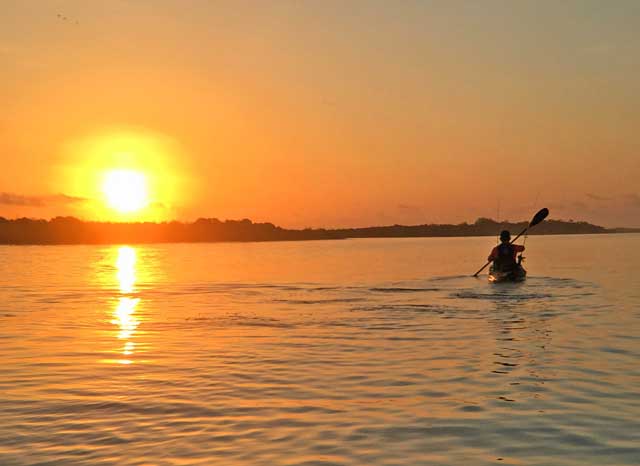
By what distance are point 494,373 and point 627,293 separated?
19.9 m

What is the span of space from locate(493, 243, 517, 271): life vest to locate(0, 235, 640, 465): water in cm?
581

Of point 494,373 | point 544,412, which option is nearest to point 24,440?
point 544,412

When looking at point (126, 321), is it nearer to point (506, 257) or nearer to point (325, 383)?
point (325, 383)

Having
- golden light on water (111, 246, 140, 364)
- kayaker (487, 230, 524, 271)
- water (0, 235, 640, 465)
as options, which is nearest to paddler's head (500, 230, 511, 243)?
kayaker (487, 230, 524, 271)

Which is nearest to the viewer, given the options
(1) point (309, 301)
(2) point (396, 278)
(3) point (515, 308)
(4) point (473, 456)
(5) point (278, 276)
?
(4) point (473, 456)

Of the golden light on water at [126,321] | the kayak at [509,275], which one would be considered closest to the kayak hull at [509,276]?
the kayak at [509,275]

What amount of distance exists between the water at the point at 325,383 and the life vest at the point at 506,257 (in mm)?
5806

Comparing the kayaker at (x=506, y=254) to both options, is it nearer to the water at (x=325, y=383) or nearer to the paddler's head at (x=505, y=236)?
the paddler's head at (x=505, y=236)

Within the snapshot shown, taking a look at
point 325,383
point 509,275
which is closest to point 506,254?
point 509,275

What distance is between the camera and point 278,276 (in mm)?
49062

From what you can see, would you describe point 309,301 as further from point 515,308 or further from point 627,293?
point 627,293

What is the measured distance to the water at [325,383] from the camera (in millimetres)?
9148

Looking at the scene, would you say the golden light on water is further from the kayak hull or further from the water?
the kayak hull

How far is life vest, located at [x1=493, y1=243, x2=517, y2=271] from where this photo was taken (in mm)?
34219
